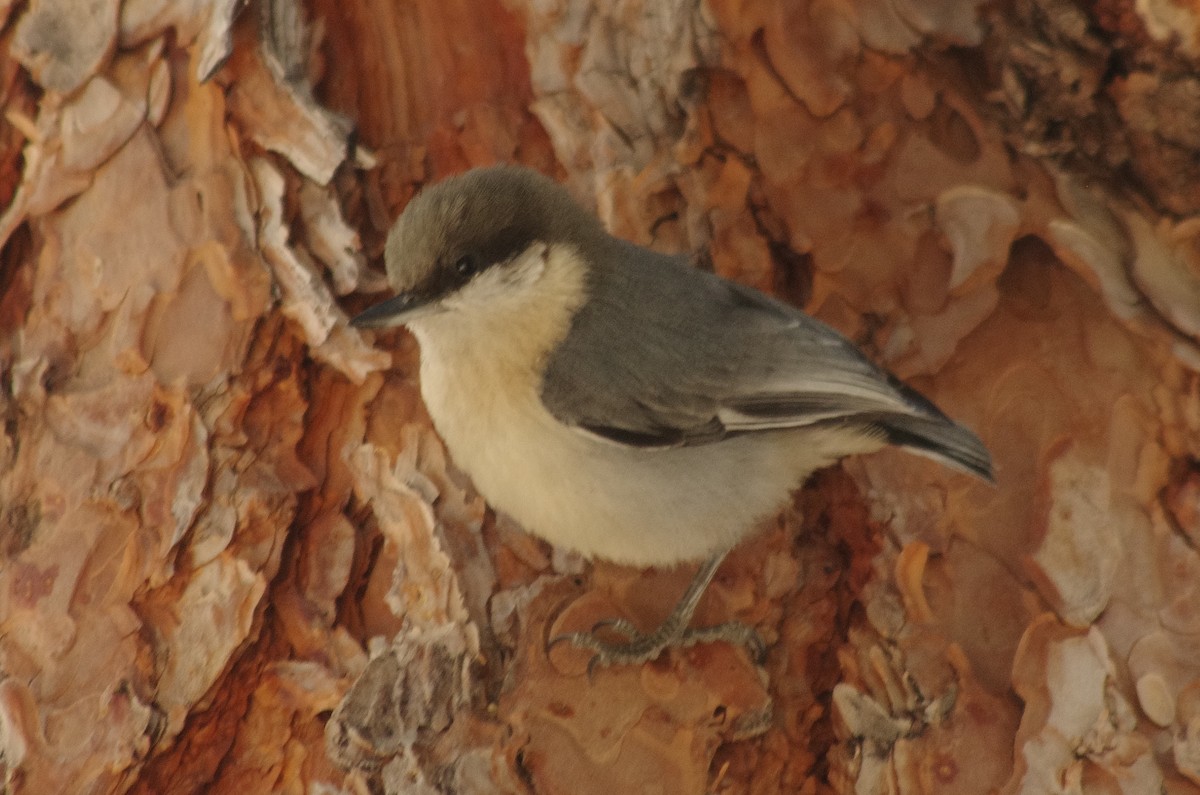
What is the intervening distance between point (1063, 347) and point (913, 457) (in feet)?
1.12

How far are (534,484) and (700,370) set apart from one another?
1.29ft

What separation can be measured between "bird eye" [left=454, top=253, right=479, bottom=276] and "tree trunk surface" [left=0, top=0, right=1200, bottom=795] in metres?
0.27

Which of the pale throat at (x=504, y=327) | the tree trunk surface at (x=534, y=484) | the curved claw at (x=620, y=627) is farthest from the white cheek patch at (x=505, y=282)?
the curved claw at (x=620, y=627)

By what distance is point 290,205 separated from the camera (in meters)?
2.26

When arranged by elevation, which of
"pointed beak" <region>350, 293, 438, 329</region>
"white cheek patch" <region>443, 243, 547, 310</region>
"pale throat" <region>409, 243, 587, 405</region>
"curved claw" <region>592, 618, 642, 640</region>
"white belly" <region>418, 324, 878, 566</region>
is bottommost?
"curved claw" <region>592, 618, 642, 640</region>

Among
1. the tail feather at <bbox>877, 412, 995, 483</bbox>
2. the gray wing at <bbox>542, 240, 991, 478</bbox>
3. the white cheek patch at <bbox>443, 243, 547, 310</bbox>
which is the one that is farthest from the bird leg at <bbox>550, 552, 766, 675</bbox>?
the white cheek patch at <bbox>443, 243, 547, 310</bbox>

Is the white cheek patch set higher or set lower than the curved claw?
higher

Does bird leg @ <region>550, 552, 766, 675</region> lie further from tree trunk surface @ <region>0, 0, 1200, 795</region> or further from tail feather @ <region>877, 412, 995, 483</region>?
tail feather @ <region>877, 412, 995, 483</region>

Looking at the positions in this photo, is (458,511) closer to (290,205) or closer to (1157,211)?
(290,205)

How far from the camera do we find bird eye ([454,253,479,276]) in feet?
6.93

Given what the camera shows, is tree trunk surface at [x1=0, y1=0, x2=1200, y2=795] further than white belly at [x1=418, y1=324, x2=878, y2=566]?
No

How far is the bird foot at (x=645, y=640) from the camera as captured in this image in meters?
2.05

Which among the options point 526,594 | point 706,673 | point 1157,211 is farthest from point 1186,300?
point 526,594

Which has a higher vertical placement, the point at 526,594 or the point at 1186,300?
the point at 1186,300
